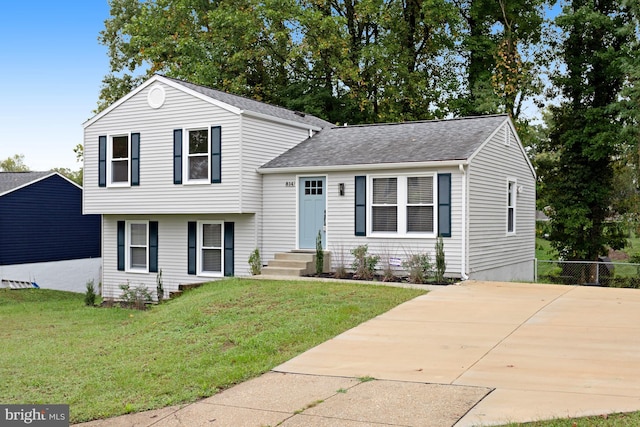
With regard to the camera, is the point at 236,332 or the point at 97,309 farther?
the point at 97,309

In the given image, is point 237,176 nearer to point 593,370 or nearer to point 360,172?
point 360,172

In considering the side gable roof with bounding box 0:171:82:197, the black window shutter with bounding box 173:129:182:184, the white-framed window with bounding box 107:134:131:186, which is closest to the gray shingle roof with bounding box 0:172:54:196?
the side gable roof with bounding box 0:171:82:197

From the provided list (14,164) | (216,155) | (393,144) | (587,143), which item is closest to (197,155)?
(216,155)

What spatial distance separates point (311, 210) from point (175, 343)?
8814mm

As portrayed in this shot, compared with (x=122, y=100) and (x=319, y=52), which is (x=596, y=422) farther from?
(x=319, y=52)

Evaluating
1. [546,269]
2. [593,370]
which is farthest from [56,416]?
[546,269]

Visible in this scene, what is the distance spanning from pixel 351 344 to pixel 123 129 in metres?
13.0

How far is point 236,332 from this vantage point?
33.0 ft

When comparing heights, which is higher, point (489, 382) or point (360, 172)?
point (360, 172)

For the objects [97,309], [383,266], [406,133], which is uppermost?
[406,133]

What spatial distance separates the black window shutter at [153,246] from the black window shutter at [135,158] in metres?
1.48

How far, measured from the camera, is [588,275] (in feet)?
81.1

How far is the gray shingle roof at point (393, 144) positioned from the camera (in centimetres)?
1675

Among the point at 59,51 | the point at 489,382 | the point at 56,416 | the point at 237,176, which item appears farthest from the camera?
the point at 59,51
